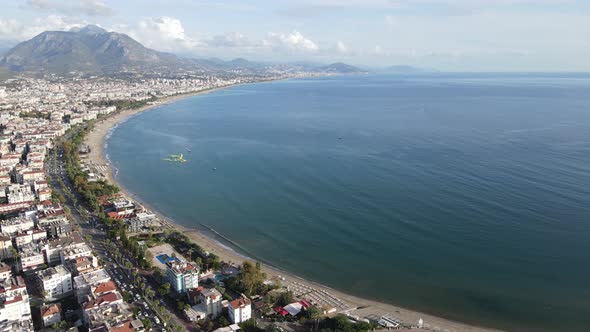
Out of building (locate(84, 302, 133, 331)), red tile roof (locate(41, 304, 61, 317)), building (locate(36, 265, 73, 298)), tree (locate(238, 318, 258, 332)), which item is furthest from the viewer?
building (locate(36, 265, 73, 298))

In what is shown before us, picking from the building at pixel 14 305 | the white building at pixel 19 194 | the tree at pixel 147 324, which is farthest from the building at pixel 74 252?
the white building at pixel 19 194

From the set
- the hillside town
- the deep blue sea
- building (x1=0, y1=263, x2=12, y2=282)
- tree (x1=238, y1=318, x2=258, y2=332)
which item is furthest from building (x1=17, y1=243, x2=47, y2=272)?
tree (x1=238, y1=318, x2=258, y2=332)

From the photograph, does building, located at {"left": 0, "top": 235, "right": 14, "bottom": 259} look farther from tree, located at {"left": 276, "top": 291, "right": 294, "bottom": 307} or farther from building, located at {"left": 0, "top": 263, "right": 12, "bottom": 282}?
tree, located at {"left": 276, "top": 291, "right": 294, "bottom": 307}

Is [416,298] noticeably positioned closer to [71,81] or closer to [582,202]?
[582,202]

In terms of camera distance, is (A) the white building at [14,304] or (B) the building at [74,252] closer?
(A) the white building at [14,304]

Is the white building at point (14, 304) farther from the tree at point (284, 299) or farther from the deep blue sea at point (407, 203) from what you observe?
the deep blue sea at point (407, 203)

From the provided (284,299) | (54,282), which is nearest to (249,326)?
(284,299)
